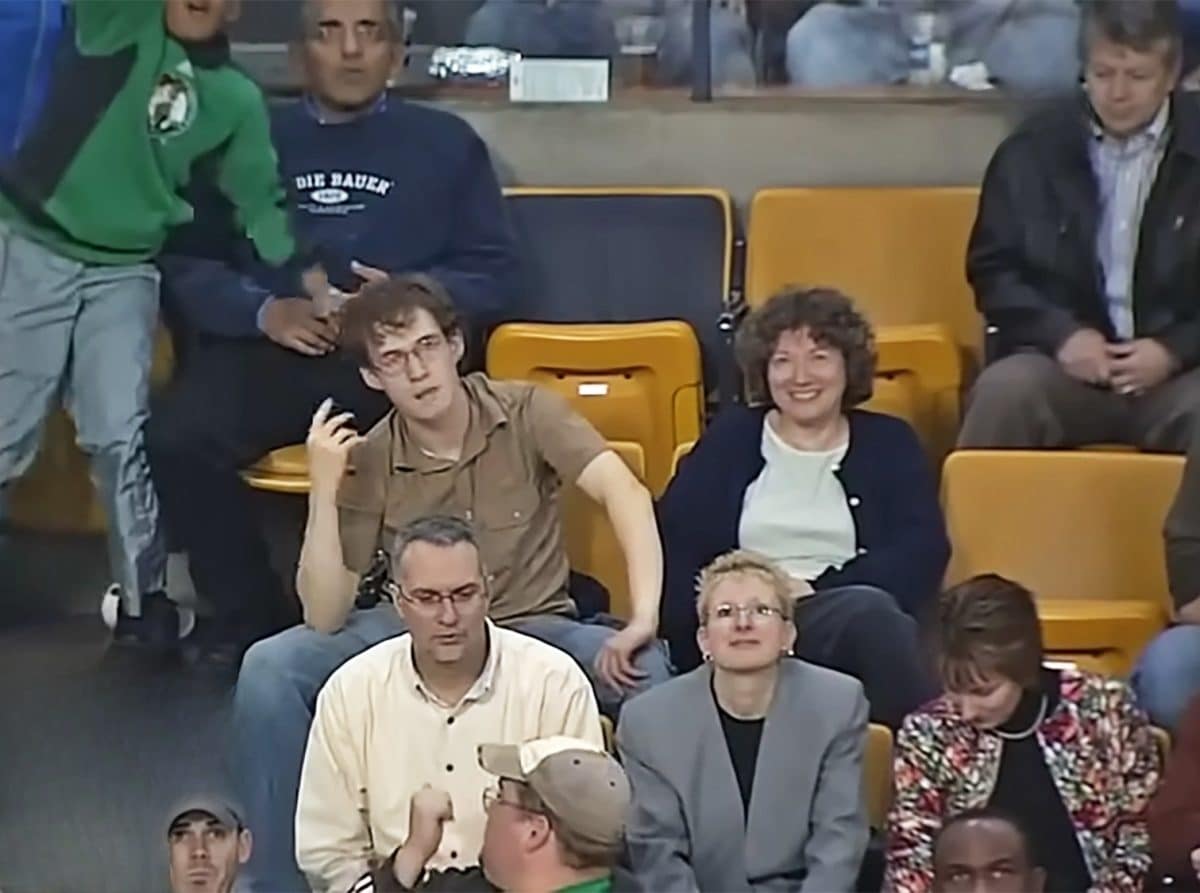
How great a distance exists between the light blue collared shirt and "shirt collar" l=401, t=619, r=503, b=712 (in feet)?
4.00

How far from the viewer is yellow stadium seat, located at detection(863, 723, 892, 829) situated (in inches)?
101

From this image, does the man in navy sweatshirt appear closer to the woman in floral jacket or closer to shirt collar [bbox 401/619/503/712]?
shirt collar [bbox 401/619/503/712]

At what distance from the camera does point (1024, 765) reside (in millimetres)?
2486

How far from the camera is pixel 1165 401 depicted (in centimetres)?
317

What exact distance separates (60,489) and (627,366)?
3.04 feet

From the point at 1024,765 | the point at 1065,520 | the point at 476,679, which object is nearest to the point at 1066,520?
the point at 1065,520

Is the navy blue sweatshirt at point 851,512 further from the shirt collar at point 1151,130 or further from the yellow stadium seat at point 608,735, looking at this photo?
the shirt collar at point 1151,130

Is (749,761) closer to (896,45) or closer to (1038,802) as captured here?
(1038,802)

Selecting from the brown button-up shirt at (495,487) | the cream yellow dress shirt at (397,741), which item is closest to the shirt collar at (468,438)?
the brown button-up shirt at (495,487)

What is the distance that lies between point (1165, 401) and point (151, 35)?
1648 mm

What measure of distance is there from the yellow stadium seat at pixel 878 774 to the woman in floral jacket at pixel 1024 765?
0.23ft

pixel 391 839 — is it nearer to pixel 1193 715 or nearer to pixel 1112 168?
pixel 1193 715

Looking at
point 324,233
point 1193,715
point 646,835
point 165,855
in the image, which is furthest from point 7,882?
point 1193,715

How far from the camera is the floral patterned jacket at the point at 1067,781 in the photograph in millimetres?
2473
